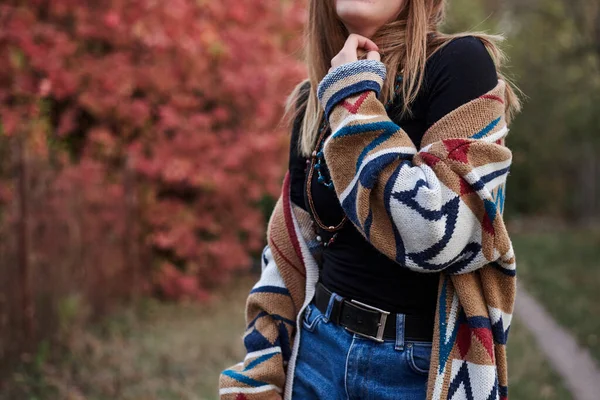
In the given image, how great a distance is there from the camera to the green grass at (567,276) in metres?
7.18

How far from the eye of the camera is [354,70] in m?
1.65

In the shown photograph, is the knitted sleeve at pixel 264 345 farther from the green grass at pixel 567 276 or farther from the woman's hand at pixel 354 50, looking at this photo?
the green grass at pixel 567 276

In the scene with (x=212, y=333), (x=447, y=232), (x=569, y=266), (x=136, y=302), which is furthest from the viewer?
(x=569, y=266)

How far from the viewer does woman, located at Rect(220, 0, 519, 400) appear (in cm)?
153

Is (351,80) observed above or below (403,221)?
above

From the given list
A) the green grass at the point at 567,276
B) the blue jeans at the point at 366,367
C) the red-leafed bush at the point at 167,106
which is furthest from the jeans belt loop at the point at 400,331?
the green grass at the point at 567,276

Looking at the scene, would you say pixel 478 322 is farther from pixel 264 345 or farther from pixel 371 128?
pixel 264 345

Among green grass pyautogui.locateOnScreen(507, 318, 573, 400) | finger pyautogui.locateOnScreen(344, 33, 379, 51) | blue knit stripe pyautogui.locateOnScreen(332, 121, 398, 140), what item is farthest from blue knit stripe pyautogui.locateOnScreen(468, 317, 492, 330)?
green grass pyautogui.locateOnScreen(507, 318, 573, 400)

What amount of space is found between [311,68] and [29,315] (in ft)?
12.6

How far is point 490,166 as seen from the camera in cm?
157

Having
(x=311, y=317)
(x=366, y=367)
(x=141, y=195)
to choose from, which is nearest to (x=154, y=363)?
(x=141, y=195)

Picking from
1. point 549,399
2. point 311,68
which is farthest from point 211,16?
point 311,68

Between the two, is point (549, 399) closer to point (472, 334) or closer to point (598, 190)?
point (472, 334)

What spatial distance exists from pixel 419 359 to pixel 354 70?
71cm
